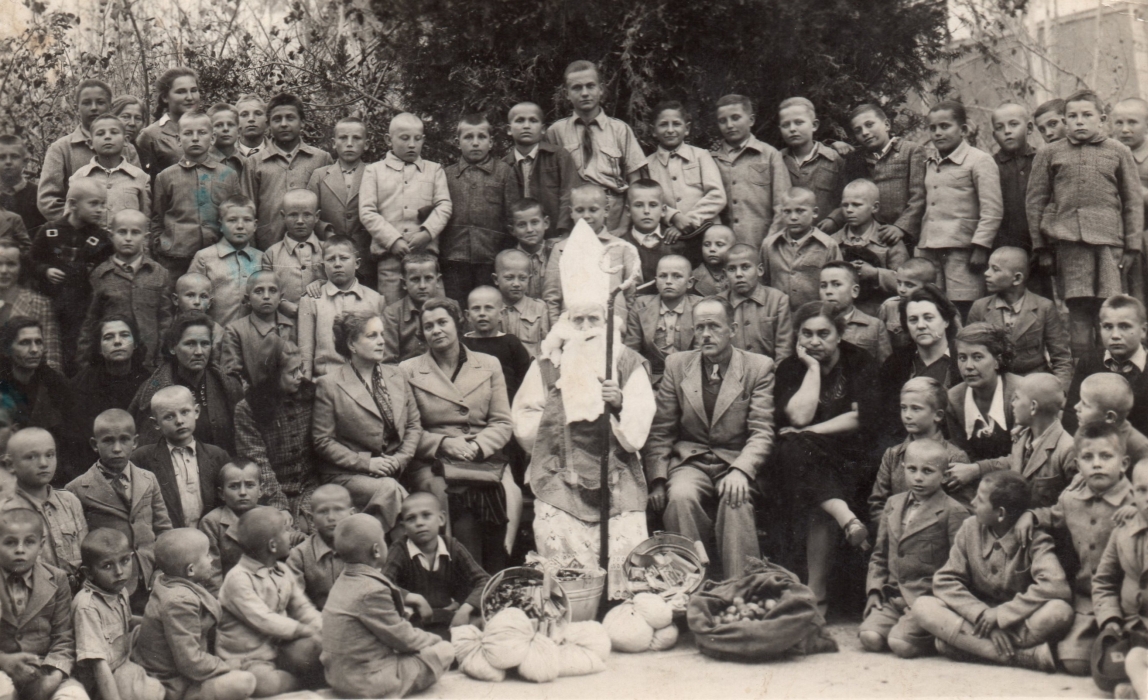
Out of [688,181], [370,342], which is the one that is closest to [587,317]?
[370,342]

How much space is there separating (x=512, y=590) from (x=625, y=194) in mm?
2656

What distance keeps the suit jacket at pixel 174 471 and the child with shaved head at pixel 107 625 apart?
648 millimetres

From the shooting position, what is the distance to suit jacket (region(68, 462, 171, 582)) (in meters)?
5.17

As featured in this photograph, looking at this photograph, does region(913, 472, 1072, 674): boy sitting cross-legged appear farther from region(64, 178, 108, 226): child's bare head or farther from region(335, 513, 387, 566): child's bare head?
region(64, 178, 108, 226): child's bare head

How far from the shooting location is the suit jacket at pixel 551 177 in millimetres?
7070

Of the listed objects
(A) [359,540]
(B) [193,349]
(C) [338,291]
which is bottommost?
(A) [359,540]

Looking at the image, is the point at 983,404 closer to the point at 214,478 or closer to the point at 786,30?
the point at 786,30

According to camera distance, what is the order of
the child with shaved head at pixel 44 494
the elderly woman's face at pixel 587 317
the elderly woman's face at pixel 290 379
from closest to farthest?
the child with shaved head at pixel 44 494 < the elderly woman's face at pixel 290 379 < the elderly woman's face at pixel 587 317

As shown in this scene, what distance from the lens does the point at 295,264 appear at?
21.9ft

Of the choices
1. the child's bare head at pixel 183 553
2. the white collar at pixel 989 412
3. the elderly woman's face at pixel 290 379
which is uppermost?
the elderly woman's face at pixel 290 379

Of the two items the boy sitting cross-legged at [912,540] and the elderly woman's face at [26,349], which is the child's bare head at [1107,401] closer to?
the boy sitting cross-legged at [912,540]

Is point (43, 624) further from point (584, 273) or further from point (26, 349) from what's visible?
point (584, 273)

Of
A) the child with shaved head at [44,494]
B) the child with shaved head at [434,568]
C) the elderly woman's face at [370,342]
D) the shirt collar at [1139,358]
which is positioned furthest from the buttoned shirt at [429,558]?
the shirt collar at [1139,358]

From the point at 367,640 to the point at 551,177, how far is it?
314 centimetres
